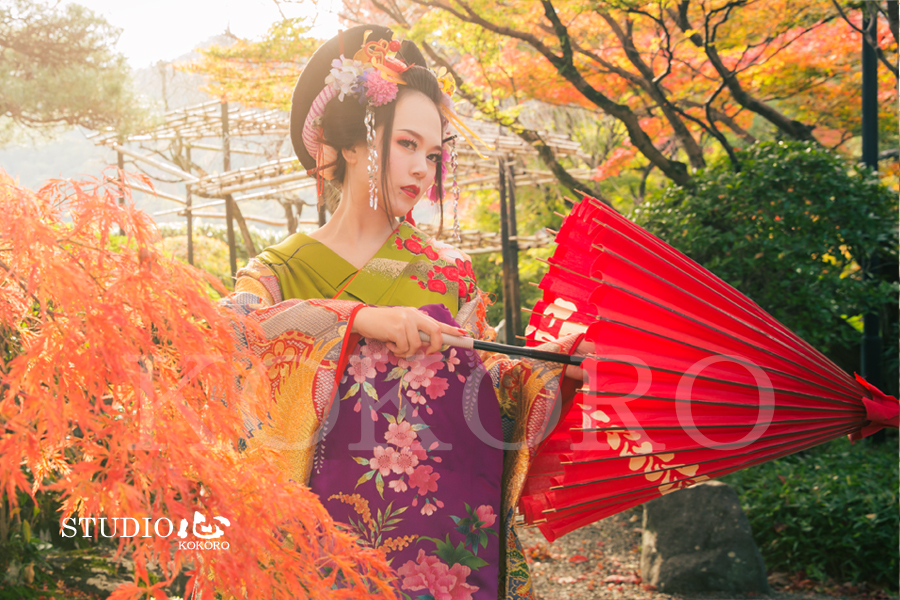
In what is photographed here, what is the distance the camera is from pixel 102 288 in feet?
3.01

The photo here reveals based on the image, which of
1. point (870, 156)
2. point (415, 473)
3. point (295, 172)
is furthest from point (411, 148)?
point (295, 172)

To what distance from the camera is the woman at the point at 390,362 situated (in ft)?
4.45

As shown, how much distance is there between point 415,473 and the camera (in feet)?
4.67

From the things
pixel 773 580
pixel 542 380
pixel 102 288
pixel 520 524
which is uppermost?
pixel 102 288

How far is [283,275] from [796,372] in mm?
1234

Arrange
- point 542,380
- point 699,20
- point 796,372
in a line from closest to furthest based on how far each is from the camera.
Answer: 1. point 796,372
2. point 542,380
3. point 699,20

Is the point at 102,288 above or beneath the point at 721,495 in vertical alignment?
above

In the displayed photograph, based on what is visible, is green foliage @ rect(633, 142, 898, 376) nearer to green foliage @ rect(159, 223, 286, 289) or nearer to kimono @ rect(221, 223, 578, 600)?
kimono @ rect(221, 223, 578, 600)

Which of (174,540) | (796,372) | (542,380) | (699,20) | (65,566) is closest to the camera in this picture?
(174,540)

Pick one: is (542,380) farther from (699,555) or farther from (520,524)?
(699,555)

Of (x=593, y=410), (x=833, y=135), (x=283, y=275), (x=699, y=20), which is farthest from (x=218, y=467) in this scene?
(x=833, y=135)

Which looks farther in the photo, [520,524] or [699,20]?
[699,20]

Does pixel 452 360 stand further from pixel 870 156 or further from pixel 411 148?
pixel 870 156

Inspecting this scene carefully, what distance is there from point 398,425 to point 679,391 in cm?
65
